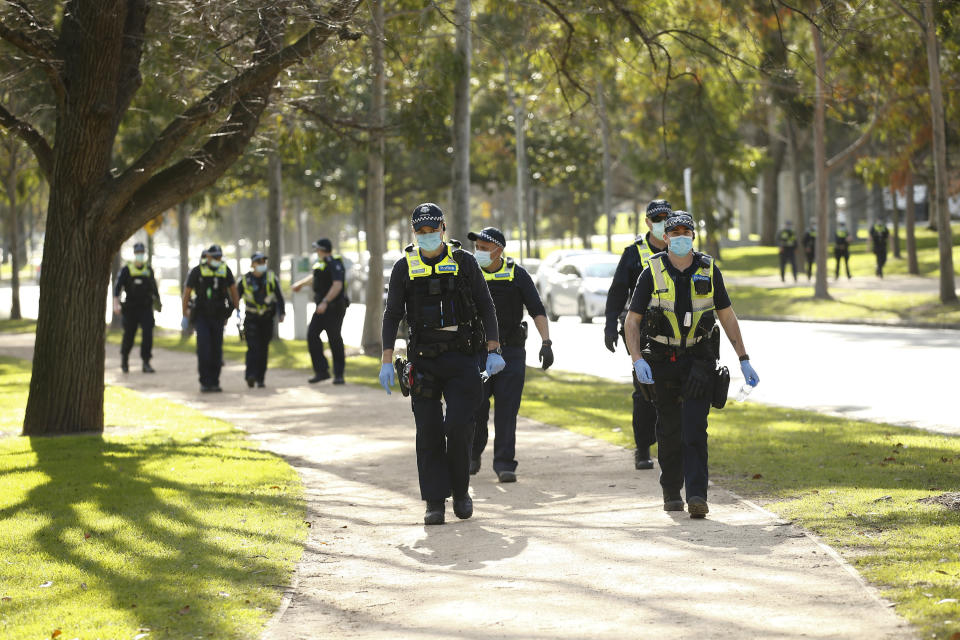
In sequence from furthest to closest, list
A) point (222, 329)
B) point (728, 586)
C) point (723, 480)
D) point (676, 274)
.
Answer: point (222, 329) < point (723, 480) < point (676, 274) < point (728, 586)

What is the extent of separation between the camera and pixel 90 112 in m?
12.3

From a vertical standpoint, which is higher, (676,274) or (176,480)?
(676,274)

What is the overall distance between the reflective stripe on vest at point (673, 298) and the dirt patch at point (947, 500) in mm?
1611

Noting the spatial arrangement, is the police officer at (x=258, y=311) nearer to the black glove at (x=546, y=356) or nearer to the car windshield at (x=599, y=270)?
the black glove at (x=546, y=356)

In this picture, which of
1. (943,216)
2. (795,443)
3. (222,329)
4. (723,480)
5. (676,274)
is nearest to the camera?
(676,274)

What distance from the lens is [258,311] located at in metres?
17.5

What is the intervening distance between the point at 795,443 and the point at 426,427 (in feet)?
13.5

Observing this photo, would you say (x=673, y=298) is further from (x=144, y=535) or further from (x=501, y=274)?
(x=144, y=535)

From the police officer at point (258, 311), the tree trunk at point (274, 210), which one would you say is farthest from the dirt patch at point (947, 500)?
the tree trunk at point (274, 210)

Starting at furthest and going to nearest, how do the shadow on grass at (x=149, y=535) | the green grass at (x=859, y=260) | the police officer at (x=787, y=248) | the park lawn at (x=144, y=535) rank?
the green grass at (x=859, y=260) < the police officer at (x=787, y=248) < the shadow on grass at (x=149, y=535) < the park lawn at (x=144, y=535)

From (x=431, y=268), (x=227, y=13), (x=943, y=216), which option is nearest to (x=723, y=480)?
(x=431, y=268)

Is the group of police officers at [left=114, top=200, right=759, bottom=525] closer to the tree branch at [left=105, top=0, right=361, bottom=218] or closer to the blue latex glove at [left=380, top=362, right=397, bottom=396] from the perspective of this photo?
the blue latex glove at [left=380, top=362, right=397, bottom=396]

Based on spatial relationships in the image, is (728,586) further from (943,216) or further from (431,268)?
(943,216)

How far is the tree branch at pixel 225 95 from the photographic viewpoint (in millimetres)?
11953
